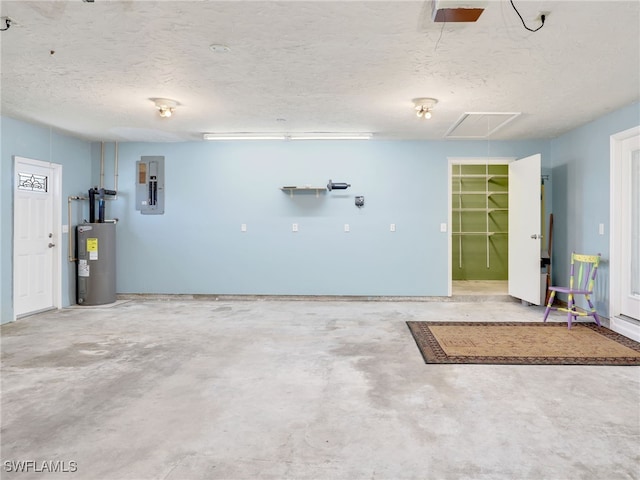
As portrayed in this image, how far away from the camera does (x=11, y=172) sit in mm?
4543

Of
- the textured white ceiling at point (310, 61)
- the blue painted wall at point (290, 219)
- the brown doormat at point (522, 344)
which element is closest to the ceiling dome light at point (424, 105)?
the textured white ceiling at point (310, 61)

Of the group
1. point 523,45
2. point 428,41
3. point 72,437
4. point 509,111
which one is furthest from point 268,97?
point 72,437

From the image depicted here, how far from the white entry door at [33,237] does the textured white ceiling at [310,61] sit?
797 mm

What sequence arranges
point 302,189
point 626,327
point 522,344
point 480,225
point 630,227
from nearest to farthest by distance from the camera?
point 522,344, point 626,327, point 630,227, point 302,189, point 480,225

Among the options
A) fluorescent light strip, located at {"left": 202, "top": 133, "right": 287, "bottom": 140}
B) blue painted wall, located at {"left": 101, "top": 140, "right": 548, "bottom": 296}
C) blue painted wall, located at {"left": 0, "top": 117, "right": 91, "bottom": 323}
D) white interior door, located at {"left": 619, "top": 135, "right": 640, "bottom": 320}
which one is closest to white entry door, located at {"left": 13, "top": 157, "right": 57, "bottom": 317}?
blue painted wall, located at {"left": 0, "top": 117, "right": 91, "bottom": 323}

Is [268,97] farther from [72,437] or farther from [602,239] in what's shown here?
[602,239]

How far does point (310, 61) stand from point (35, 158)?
13.4 feet

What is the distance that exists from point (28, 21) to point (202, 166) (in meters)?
3.48

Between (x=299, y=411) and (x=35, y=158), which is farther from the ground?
(x=35, y=158)

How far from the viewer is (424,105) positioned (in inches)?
157

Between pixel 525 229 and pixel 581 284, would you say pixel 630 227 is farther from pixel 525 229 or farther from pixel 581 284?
pixel 525 229

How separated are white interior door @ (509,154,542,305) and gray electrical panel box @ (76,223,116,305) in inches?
236

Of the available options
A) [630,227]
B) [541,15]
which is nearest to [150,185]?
[541,15]

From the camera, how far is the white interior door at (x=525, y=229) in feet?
16.5
